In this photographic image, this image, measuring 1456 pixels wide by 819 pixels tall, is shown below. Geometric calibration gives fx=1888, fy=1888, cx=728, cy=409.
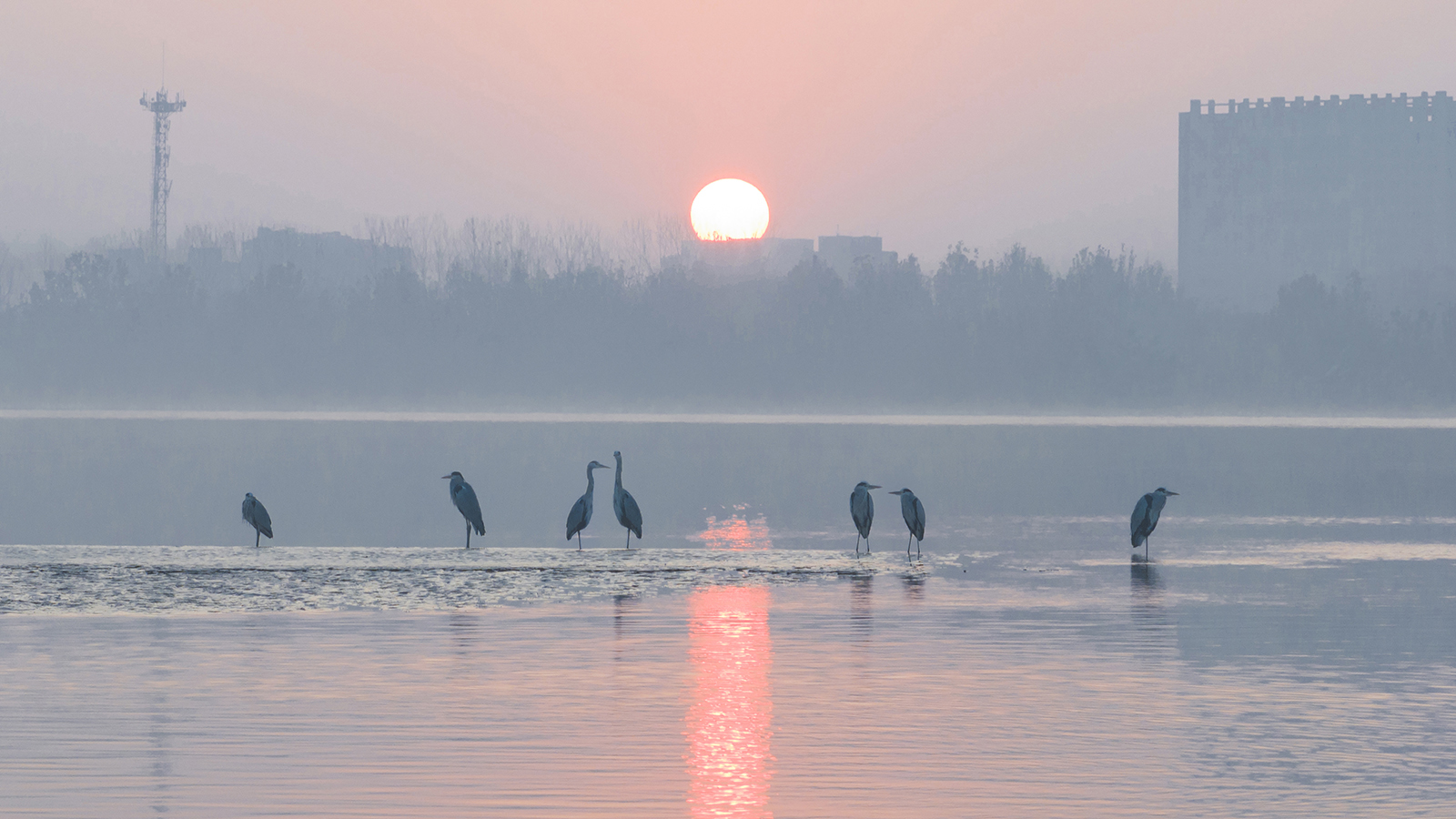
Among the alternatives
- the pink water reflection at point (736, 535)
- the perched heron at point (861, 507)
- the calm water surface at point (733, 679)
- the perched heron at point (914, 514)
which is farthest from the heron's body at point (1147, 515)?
the pink water reflection at point (736, 535)

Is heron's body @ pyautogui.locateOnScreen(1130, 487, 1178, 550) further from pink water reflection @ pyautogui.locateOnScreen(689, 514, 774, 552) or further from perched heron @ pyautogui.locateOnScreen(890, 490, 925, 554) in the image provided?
pink water reflection @ pyautogui.locateOnScreen(689, 514, 774, 552)

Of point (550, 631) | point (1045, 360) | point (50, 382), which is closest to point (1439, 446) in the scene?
point (1045, 360)

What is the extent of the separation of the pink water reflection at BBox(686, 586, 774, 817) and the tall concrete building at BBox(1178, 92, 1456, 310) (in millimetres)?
151291

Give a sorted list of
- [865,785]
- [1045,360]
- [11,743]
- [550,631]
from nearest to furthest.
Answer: [865,785] < [11,743] < [550,631] < [1045,360]

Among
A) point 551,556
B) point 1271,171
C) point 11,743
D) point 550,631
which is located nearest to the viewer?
point 11,743

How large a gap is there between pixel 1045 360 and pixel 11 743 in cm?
14104

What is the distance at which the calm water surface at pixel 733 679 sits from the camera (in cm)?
1329

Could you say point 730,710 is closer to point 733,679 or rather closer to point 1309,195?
point 733,679

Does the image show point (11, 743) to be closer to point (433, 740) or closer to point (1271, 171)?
point (433, 740)

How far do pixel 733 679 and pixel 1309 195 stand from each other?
539ft

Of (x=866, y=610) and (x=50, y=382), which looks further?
(x=50, y=382)

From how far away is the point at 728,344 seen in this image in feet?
512

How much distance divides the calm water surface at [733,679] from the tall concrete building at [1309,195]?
139m

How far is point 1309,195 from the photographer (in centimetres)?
17188
